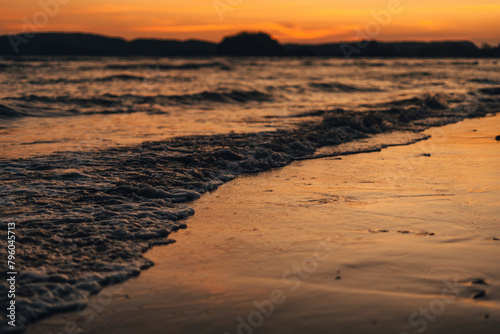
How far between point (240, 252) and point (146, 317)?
4.09 feet

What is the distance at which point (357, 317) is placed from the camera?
3.13 meters

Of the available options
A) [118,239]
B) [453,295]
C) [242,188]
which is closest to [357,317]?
[453,295]

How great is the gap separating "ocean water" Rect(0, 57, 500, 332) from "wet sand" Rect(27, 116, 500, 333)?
35 centimetres

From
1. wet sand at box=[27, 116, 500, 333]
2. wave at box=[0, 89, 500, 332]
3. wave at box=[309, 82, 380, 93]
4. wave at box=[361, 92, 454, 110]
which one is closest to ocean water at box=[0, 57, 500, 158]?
wave at box=[309, 82, 380, 93]

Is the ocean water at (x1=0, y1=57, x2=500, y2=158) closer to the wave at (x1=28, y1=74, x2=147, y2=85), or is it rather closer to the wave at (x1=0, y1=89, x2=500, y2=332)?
the wave at (x1=28, y1=74, x2=147, y2=85)

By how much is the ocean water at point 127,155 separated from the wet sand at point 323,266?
1.13 ft

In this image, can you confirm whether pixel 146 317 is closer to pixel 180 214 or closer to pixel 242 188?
pixel 180 214

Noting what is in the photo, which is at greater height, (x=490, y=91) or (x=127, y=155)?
(x=490, y=91)

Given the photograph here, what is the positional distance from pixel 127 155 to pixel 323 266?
16.9 ft

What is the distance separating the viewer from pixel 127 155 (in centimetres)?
820

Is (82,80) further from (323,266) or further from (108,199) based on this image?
(323,266)

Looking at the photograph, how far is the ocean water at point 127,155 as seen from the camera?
4109 mm

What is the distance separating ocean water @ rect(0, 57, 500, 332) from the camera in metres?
4.11

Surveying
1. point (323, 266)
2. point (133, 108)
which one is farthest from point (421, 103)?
point (323, 266)
